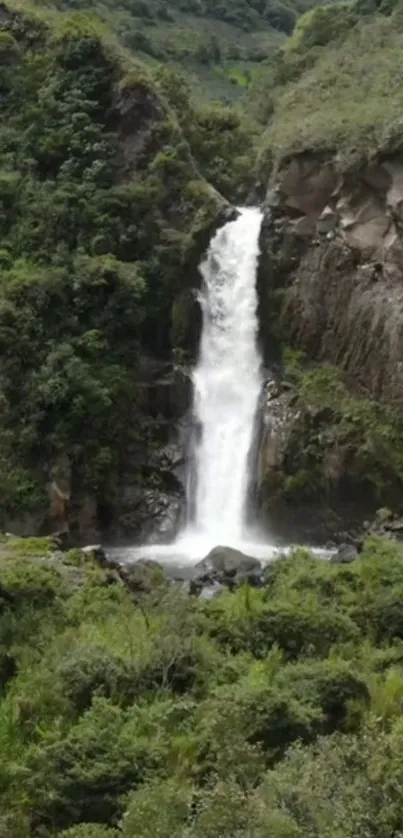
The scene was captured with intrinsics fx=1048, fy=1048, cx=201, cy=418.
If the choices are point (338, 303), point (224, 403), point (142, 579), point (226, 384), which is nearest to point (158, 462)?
point (224, 403)

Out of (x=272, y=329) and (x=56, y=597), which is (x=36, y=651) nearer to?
(x=56, y=597)

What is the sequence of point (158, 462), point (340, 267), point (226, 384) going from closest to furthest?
point (158, 462)
point (340, 267)
point (226, 384)

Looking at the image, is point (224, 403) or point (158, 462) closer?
point (158, 462)

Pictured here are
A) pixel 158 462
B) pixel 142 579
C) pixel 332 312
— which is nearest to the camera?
pixel 142 579

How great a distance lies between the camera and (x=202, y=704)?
13430mm

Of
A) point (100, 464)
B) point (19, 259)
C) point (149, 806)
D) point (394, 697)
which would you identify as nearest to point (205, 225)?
point (19, 259)

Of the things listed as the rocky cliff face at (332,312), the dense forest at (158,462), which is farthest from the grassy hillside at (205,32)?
the rocky cliff face at (332,312)

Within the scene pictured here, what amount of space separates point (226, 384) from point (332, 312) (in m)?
3.90

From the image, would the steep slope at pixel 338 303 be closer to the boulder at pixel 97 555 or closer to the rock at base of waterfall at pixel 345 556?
the rock at base of waterfall at pixel 345 556

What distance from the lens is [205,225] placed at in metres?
34.1

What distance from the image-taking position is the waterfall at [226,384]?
30.1m

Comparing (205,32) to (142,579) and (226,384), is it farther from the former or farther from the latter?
(142,579)

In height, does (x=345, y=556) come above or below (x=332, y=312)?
below

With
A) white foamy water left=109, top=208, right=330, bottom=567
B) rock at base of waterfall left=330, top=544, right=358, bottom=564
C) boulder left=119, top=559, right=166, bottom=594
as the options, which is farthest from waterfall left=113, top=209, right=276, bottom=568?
boulder left=119, top=559, right=166, bottom=594
